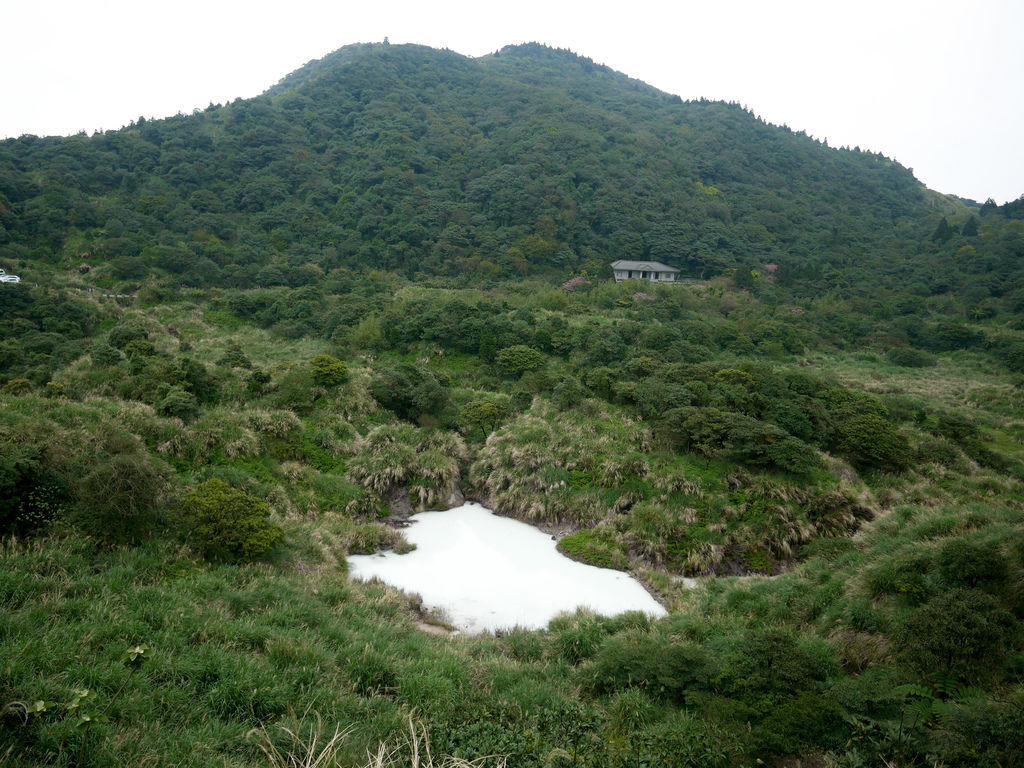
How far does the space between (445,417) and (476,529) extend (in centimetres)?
575

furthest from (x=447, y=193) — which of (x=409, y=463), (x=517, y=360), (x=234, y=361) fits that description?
(x=409, y=463)

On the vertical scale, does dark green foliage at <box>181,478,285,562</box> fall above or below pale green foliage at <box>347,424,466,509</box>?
above

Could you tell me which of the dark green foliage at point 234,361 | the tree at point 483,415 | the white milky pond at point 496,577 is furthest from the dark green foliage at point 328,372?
the white milky pond at point 496,577

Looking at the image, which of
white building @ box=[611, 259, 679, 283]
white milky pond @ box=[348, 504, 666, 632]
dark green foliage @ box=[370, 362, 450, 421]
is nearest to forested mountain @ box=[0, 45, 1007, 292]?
white building @ box=[611, 259, 679, 283]

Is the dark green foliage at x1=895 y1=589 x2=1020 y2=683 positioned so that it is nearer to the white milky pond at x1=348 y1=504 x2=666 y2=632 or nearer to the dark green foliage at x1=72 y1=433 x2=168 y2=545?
the white milky pond at x1=348 y1=504 x2=666 y2=632

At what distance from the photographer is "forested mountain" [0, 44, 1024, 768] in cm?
538

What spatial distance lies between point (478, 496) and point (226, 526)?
9.24 m

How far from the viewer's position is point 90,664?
5.06 m

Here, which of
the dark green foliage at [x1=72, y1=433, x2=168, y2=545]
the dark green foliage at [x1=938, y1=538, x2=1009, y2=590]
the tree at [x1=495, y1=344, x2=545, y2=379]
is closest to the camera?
the dark green foliage at [x1=938, y1=538, x2=1009, y2=590]

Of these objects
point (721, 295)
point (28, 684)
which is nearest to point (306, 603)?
point (28, 684)

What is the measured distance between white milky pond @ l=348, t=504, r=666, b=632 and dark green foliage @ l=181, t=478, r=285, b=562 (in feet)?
9.74

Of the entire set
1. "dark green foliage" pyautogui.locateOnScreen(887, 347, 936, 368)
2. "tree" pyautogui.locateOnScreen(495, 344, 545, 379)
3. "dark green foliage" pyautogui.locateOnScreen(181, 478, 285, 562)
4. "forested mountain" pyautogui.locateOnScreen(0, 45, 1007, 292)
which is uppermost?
"forested mountain" pyautogui.locateOnScreen(0, 45, 1007, 292)

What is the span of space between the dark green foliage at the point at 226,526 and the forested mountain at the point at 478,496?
65 mm

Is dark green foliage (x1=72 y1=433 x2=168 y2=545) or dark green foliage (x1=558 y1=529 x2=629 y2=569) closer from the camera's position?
dark green foliage (x1=72 y1=433 x2=168 y2=545)
